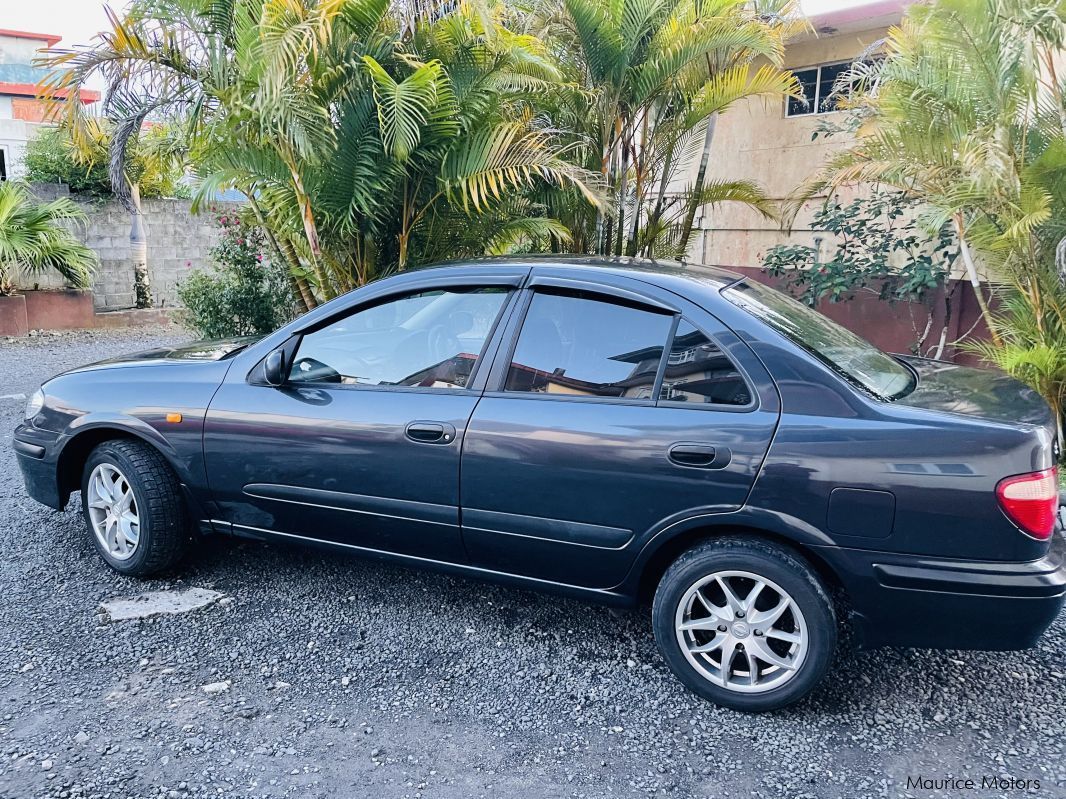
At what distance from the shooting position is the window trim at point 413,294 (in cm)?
323

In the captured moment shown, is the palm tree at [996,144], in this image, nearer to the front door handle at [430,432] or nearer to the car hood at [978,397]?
the car hood at [978,397]

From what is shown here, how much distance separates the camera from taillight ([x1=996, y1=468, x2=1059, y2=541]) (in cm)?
252

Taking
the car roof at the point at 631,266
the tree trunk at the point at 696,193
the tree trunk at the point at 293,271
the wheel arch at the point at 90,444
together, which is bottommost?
the wheel arch at the point at 90,444

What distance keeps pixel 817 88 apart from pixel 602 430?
Result: 755 centimetres

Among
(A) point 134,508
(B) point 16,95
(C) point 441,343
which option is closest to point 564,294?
(C) point 441,343

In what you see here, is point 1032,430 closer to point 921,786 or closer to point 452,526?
point 921,786

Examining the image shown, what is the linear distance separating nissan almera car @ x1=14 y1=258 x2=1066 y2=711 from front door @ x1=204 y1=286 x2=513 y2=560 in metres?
0.01

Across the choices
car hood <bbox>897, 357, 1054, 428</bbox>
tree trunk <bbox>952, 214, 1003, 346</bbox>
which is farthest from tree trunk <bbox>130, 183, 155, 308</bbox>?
car hood <bbox>897, 357, 1054, 428</bbox>

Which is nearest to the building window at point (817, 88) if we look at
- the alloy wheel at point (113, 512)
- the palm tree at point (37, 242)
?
the alloy wheel at point (113, 512)

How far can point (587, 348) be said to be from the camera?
312 cm

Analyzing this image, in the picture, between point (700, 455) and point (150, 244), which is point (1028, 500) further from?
point (150, 244)

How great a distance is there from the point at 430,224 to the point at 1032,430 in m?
4.87

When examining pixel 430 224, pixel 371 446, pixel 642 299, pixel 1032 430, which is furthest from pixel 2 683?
pixel 430 224

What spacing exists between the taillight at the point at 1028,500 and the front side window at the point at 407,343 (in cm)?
187
